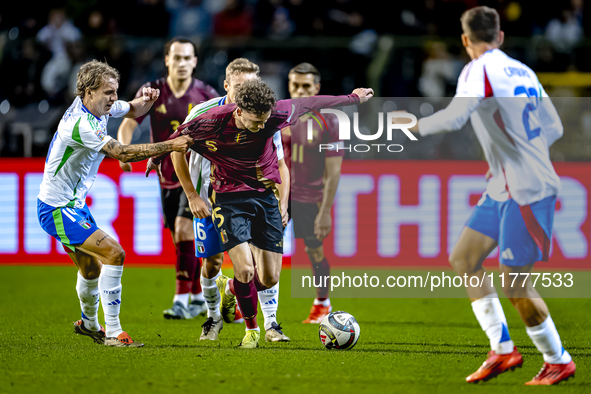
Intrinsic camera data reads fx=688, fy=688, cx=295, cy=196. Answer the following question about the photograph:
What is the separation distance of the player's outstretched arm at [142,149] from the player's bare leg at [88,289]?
0.89 m

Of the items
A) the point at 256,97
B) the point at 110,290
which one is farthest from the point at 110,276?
the point at 256,97

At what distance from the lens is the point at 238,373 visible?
4.32m

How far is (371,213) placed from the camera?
9.25 metres

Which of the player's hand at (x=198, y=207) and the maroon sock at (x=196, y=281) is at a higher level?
the player's hand at (x=198, y=207)

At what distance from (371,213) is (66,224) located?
4935 mm

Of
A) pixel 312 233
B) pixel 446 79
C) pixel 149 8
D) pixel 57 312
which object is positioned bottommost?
pixel 57 312

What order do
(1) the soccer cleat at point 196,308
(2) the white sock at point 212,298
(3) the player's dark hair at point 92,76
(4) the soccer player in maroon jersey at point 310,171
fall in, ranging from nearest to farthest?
(3) the player's dark hair at point 92,76 < (2) the white sock at point 212,298 < (4) the soccer player in maroon jersey at point 310,171 < (1) the soccer cleat at point 196,308

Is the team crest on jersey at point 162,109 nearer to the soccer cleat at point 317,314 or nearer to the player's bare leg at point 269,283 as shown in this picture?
the player's bare leg at point 269,283

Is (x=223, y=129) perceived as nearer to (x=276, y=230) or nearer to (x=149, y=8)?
(x=276, y=230)

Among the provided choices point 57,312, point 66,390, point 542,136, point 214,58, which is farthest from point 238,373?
point 214,58

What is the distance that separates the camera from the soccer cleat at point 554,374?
4113 mm

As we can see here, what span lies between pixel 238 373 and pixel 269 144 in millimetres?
1793

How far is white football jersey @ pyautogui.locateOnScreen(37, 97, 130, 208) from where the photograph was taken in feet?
16.4

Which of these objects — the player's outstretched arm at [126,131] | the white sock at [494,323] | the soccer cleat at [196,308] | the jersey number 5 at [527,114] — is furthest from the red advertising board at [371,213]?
the jersey number 5 at [527,114]
